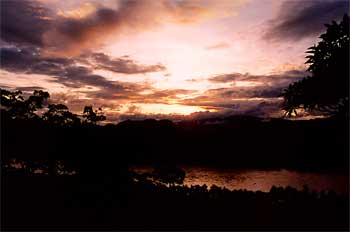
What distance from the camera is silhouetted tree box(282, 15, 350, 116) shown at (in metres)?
9.40

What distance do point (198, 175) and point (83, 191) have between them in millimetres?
36082

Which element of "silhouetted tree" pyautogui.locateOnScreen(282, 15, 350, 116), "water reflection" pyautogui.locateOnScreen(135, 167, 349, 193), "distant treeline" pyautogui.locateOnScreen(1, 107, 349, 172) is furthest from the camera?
"water reflection" pyautogui.locateOnScreen(135, 167, 349, 193)

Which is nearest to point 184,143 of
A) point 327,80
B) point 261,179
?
point 261,179

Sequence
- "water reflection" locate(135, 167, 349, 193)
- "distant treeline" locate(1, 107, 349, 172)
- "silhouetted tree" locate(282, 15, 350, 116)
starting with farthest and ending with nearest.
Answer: "water reflection" locate(135, 167, 349, 193) → "distant treeline" locate(1, 107, 349, 172) → "silhouetted tree" locate(282, 15, 350, 116)

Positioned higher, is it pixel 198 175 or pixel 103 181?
pixel 103 181

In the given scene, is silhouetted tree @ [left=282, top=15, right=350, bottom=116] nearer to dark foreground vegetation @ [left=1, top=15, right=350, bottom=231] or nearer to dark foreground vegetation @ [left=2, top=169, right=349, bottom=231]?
dark foreground vegetation @ [left=1, top=15, right=350, bottom=231]

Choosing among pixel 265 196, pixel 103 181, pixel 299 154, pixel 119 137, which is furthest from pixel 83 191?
pixel 299 154

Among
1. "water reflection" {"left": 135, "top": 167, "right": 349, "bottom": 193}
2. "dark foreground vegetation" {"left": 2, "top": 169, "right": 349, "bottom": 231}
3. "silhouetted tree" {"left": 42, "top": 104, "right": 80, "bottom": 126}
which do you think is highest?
"silhouetted tree" {"left": 42, "top": 104, "right": 80, "bottom": 126}

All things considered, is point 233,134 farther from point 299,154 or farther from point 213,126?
point 299,154

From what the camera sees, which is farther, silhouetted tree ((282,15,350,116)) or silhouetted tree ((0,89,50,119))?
silhouetted tree ((0,89,50,119))

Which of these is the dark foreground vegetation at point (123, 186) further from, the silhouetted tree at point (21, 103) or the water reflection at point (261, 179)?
the water reflection at point (261, 179)

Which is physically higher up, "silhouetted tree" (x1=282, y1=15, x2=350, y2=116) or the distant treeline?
"silhouetted tree" (x1=282, y1=15, x2=350, y2=116)

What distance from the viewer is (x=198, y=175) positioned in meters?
46.8

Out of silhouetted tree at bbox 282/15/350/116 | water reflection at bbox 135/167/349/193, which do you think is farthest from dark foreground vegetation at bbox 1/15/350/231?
water reflection at bbox 135/167/349/193
